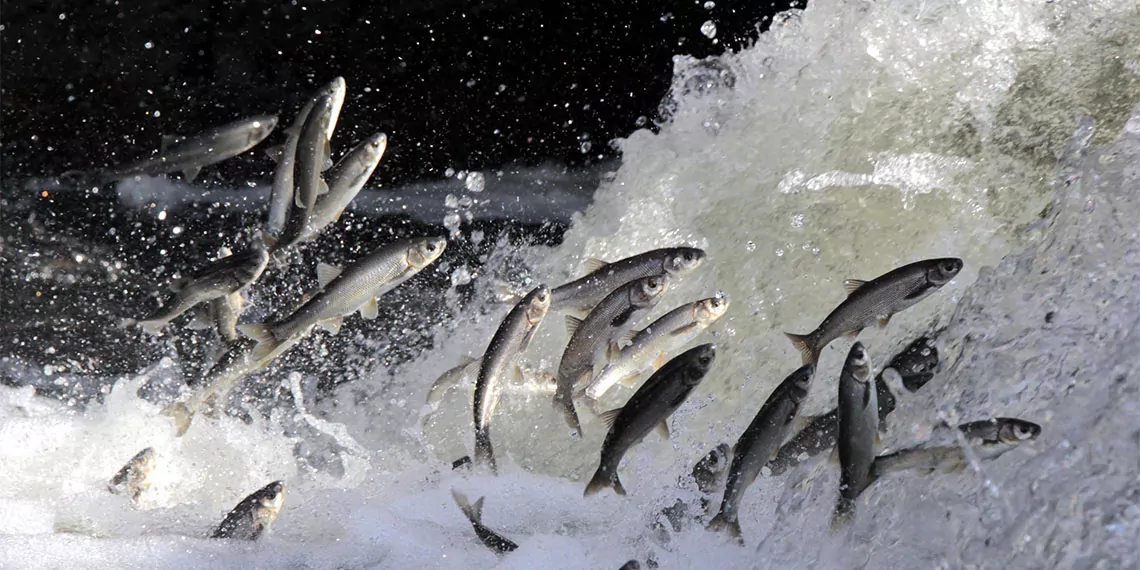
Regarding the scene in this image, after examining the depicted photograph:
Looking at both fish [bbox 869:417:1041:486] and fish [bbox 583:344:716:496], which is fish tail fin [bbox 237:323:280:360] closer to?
fish [bbox 583:344:716:496]

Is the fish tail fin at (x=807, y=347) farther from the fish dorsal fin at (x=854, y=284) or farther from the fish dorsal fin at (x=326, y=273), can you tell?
the fish dorsal fin at (x=326, y=273)

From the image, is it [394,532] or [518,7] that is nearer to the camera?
[394,532]

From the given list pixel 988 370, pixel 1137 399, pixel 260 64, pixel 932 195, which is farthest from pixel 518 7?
pixel 1137 399

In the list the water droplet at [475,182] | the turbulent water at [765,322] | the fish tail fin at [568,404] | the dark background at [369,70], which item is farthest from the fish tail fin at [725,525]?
the water droplet at [475,182]

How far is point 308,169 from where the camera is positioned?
328 cm

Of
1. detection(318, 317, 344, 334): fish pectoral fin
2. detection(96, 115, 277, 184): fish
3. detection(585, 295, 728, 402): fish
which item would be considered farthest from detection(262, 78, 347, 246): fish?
detection(585, 295, 728, 402): fish

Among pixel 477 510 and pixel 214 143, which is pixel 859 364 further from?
pixel 214 143

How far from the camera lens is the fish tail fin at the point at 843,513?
260 cm

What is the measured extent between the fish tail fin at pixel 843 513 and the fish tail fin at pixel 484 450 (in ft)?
3.74

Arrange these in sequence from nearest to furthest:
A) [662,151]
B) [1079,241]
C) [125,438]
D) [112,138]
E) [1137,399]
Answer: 1. [1137,399]
2. [1079,241]
3. [125,438]
4. [662,151]
5. [112,138]

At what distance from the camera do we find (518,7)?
685 cm

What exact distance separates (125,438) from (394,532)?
4.80 ft

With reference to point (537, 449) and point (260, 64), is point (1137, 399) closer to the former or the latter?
point (537, 449)

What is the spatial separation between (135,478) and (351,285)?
1.06 metres
